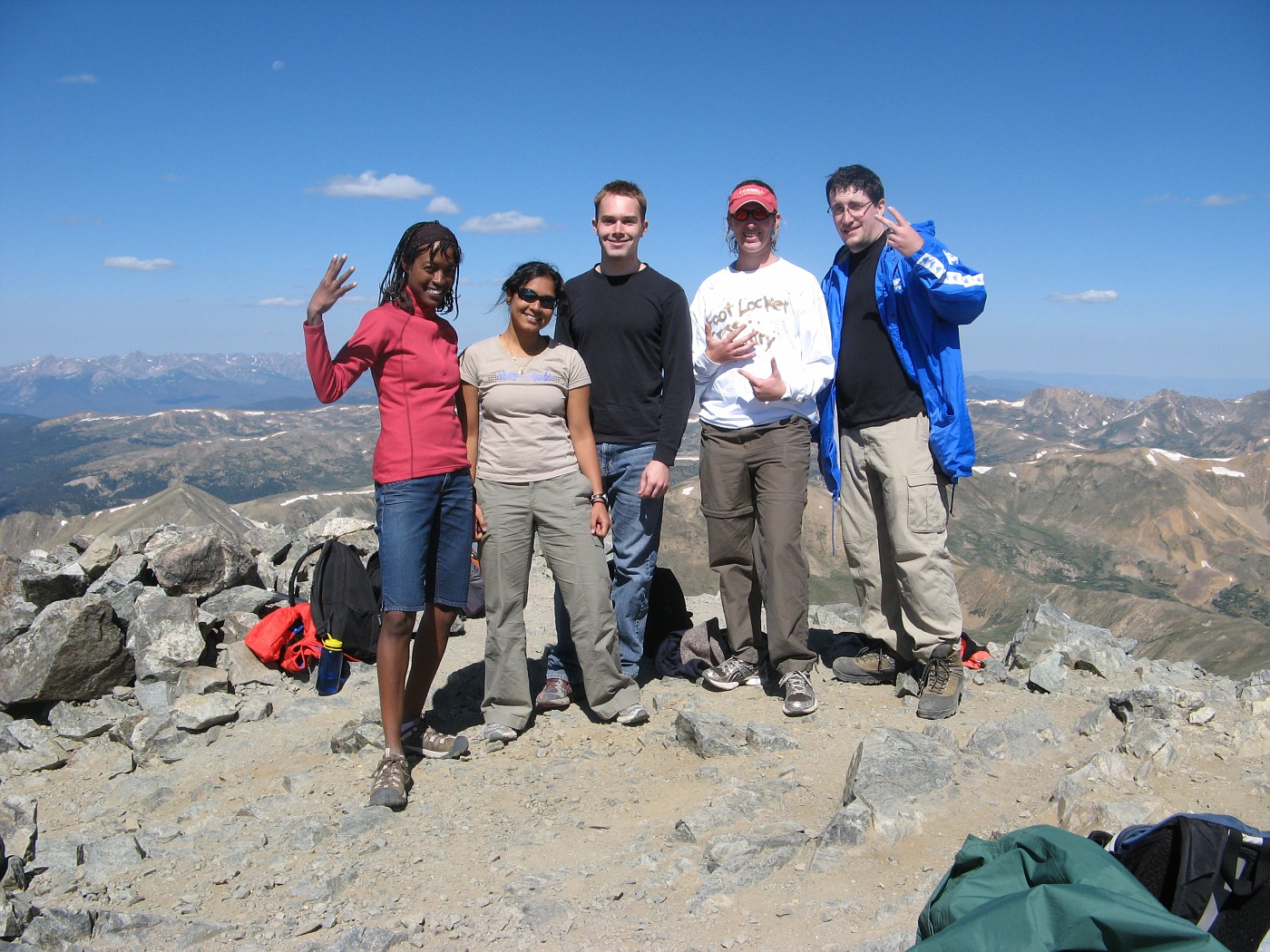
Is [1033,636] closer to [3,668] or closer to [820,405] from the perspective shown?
[820,405]

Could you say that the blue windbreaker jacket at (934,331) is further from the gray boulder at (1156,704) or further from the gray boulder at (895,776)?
the gray boulder at (895,776)

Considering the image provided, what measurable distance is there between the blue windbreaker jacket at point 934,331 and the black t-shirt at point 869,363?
6cm

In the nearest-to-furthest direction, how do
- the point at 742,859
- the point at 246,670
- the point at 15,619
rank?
the point at 742,859, the point at 246,670, the point at 15,619

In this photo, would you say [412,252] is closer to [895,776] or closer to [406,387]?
[406,387]

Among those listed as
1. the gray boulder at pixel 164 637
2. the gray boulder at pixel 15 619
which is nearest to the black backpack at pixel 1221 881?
the gray boulder at pixel 164 637

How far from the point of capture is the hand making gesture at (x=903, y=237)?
6.78 metres

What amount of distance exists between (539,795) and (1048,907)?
4101 millimetres

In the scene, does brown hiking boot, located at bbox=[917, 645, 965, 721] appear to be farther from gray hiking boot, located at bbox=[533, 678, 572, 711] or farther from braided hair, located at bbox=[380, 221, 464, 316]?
braided hair, located at bbox=[380, 221, 464, 316]

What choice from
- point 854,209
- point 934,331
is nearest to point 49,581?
point 854,209

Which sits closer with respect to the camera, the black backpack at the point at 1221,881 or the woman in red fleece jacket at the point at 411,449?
the black backpack at the point at 1221,881

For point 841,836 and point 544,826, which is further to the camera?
point 544,826

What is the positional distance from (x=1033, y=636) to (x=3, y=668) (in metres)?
11.6

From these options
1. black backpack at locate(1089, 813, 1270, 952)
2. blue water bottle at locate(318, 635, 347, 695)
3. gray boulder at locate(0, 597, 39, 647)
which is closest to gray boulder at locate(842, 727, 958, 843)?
black backpack at locate(1089, 813, 1270, 952)

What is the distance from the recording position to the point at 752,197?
270 inches
